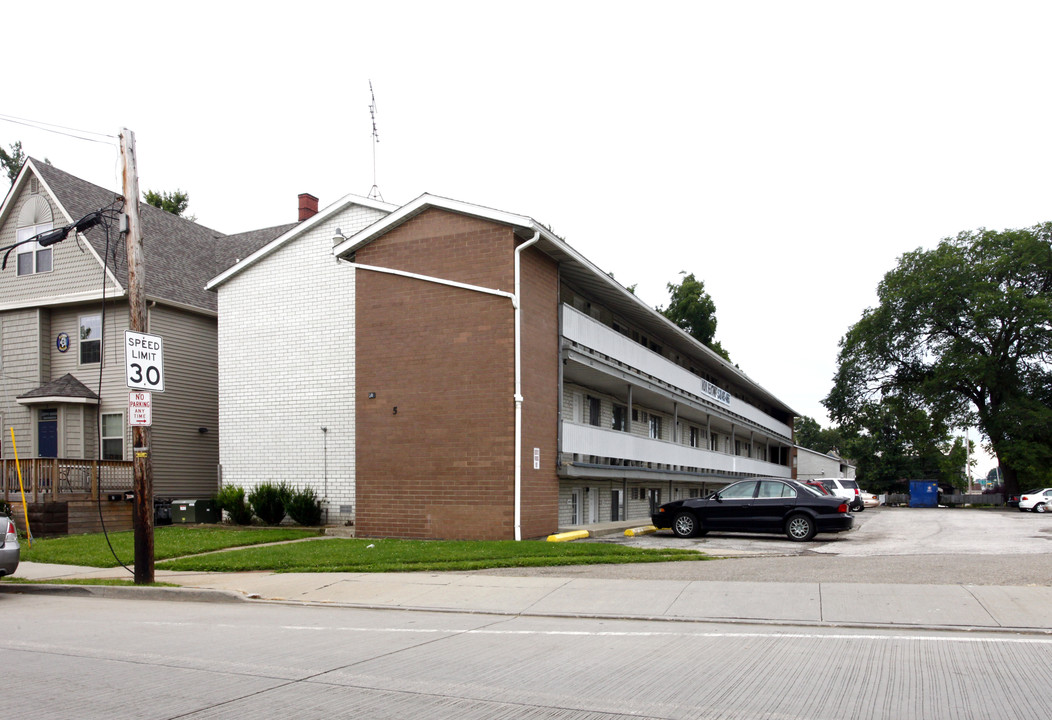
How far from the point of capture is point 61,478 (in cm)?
2355

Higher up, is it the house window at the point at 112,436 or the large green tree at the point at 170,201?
the large green tree at the point at 170,201

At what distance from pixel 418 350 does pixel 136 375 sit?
7.84 metres

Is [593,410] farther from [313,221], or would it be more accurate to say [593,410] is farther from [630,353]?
[313,221]

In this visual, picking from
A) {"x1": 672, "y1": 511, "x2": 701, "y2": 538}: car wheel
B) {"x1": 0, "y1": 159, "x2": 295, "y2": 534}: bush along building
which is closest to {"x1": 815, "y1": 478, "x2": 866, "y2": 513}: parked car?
{"x1": 672, "y1": 511, "x2": 701, "y2": 538}: car wheel

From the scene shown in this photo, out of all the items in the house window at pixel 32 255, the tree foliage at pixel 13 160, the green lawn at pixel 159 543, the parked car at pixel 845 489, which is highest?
the tree foliage at pixel 13 160

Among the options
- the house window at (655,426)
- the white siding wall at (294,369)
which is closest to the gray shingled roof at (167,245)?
the white siding wall at (294,369)

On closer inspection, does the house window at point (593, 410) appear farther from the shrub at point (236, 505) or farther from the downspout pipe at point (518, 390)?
the shrub at point (236, 505)

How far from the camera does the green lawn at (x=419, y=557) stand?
15.2 meters

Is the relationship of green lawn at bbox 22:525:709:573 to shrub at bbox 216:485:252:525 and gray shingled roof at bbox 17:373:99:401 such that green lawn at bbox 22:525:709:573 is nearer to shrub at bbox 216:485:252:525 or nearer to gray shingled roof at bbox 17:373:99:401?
shrub at bbox 216:485:252:525

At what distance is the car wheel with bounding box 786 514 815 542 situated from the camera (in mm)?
19938

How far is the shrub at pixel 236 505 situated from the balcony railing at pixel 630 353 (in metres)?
10.0

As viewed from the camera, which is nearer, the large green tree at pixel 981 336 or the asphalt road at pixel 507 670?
the asphalt road at pixel 507 670

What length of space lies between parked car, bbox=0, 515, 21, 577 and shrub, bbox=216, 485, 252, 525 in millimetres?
10469

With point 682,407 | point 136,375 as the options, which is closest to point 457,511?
point 136,375
